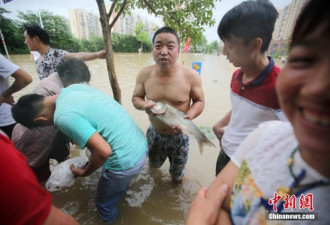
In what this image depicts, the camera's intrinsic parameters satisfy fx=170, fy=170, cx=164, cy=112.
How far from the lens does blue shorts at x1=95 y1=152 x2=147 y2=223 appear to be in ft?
6.33

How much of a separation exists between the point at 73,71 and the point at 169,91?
147cm

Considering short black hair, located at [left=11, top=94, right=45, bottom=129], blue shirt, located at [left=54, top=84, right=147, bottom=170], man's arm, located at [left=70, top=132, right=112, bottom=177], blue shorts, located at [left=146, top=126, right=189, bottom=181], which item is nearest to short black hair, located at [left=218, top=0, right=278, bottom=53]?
blue shirt, located at [left=54, top=84, right=147, bottom=170]

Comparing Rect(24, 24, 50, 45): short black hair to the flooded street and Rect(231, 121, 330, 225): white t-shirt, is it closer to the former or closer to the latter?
the flooded street

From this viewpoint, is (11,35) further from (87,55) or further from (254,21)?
(254,21)

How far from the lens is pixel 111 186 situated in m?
1.96

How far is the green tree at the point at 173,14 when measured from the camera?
2.93 meters

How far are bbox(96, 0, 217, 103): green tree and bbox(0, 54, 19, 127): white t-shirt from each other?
4.69ft

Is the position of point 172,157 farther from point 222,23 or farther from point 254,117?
point 222,23

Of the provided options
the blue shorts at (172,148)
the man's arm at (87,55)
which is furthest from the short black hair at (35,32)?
the blue shorts at (172,148)

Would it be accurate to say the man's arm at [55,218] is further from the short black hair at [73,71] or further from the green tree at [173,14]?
the green tree at [173,14]

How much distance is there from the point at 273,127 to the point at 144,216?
2363 millimetres

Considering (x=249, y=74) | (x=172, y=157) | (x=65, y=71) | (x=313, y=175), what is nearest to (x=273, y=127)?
(x=313, y=175)

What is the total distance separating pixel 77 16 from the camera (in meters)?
74.1

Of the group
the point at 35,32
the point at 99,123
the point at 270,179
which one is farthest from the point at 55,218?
the point at 35,32
